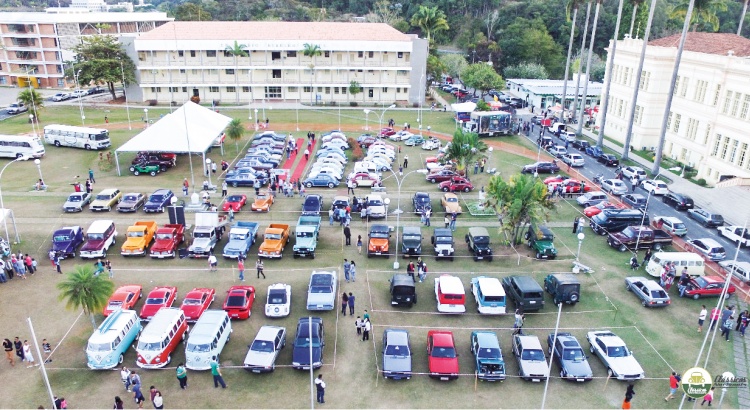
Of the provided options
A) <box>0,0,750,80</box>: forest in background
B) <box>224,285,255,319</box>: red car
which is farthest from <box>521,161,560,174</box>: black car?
<box>0,0,750,80</box>: forest in background

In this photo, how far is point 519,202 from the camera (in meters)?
31.5

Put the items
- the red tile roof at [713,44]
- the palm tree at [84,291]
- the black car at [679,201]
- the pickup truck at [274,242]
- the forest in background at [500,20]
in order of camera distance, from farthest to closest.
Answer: the forest in background at [500,20], the red tile roof at [713,44], the black car at [679,201], the pickup truck at [274,242], the palm tree at [84,291]

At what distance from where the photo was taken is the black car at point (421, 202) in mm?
38281

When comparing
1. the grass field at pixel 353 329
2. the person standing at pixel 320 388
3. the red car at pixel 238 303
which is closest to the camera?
the person standing at pixel 320 388

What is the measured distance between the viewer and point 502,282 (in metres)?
29.0

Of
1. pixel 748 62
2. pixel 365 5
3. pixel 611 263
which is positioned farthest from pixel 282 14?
pixel 611 263

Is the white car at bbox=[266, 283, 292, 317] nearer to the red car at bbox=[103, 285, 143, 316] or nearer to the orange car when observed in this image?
the red car at bbox=[103, 285, 143, 316]

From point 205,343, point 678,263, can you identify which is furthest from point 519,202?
point 205,343

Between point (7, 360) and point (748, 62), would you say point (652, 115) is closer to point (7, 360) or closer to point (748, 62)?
point (748, 62)

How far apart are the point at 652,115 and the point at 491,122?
16.8 m

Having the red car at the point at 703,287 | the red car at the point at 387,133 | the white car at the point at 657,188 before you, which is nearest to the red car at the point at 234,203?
the red car at the point at 387,133

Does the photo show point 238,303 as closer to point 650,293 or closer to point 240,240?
point 240,240

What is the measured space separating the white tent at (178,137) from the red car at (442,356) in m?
28.1

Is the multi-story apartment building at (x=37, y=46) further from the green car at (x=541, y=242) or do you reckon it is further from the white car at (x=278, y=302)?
the green car at (x=541, y=242)
